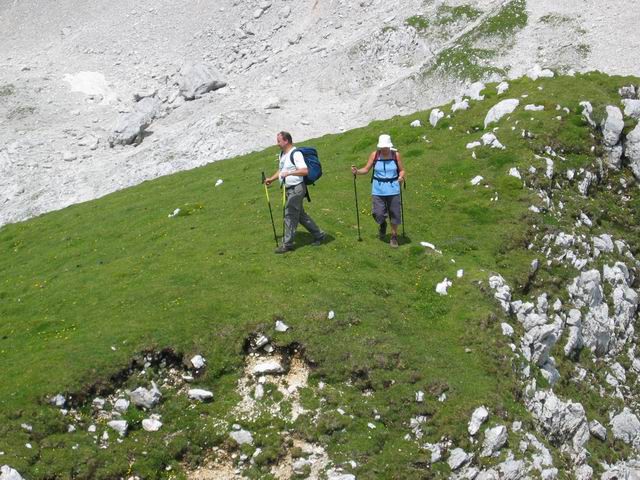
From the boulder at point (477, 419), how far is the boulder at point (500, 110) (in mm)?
22287

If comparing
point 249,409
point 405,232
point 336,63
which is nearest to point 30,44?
point 336,63

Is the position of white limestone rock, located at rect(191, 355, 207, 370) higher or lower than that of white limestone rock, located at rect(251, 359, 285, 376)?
higher

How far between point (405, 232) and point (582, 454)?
39.2 feet

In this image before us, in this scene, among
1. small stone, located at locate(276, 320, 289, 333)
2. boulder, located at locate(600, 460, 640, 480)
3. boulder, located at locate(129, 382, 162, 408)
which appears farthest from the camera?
small stone, located at locate(276, 320, 289, 333)

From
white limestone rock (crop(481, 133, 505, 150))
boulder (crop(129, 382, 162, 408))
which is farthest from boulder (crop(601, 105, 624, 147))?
boulder (crop(129, 382, 162, 408))

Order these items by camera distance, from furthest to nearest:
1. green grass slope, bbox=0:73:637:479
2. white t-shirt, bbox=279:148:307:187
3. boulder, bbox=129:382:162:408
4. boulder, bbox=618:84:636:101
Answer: boulder, bbox=618:84:636:101 → white t-shirt, bbox=279:148:307:187 → boulder, bbox=129:382:162:408 → green grass slope, bbox=0:73:637:479

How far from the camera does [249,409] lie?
20.6 m

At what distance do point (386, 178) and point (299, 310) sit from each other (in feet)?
23.7

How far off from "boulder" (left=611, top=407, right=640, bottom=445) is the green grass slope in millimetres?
4819

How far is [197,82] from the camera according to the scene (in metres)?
82.1

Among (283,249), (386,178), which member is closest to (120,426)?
(283,249)

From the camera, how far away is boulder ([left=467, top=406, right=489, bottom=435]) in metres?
19.6

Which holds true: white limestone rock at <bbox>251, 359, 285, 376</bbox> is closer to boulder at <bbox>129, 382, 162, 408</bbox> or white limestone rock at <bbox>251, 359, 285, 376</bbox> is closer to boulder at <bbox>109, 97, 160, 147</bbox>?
boulder at <bbox>129, 382, 162, 408</bbox>

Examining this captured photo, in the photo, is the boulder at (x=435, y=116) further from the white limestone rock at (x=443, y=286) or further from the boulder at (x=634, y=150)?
the white limestone rock at (x=443, y=286)
